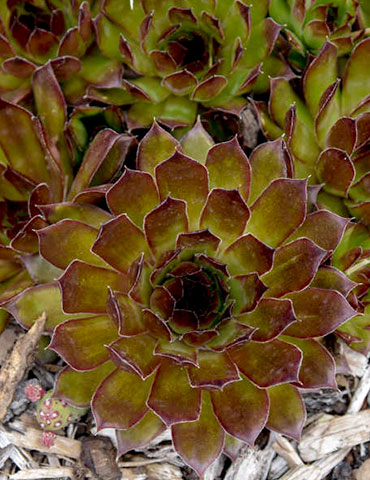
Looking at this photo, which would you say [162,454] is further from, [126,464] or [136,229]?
[136,229]

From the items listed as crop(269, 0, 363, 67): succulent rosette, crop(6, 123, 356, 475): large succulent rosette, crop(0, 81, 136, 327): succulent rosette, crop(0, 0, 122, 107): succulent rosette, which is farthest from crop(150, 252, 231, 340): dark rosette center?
crop(269, 0, 363, 67): succulent rosette

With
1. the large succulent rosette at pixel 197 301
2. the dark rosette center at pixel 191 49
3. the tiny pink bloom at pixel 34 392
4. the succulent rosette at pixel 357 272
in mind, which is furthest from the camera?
the dark rosette center at pixel 191 49

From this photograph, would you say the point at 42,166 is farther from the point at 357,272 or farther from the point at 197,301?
the point at 357,272

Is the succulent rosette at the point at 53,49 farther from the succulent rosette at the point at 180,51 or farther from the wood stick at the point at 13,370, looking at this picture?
the wood stick at the point at 13,370

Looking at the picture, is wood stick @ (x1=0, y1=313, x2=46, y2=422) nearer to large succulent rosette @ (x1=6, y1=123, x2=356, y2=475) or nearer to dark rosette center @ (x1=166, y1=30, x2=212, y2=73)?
large succulent rosette @ (x1=6, y1=123, x2=356, y2=475)

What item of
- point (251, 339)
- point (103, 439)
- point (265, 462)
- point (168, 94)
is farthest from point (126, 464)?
point (168, 94)

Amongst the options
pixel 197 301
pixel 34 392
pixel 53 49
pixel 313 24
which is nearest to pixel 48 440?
pixel 34 392

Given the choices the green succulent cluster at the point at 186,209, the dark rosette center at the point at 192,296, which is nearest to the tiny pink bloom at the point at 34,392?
the green succulent cluster at the point at 186,209
